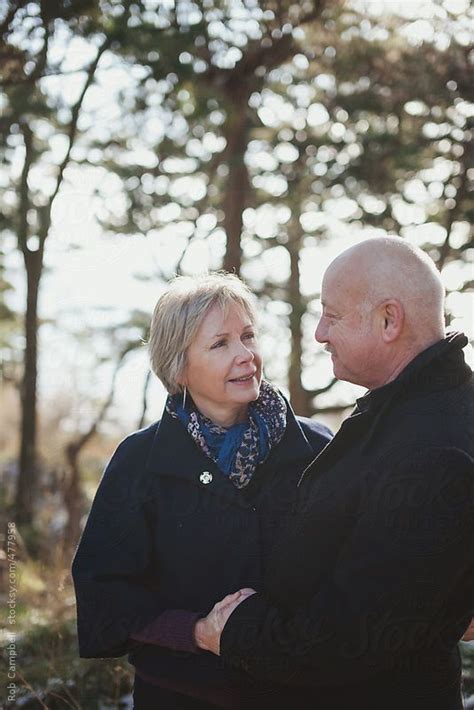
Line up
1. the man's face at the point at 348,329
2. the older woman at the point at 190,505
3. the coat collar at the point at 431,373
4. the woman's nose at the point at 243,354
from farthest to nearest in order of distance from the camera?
the woman's nose at the point at 243,354 → the older woman at the point at 190,505 → the man's face at the point at 348,329 → the coat collar at the point at 431,373

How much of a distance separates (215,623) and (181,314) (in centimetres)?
113

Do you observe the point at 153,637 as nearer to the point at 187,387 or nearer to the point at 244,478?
the point at 244,478

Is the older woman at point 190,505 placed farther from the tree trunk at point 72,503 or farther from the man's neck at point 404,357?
the tree trunk at point 72,503

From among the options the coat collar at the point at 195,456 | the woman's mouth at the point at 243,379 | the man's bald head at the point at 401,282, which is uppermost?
the man's bald head at the point at 401,282

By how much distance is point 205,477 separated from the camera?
285 cm

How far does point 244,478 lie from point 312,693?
0.71 meters

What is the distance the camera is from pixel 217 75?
899 centimetres

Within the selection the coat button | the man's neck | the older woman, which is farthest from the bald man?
the coat button

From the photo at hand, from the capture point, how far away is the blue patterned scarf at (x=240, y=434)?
289 centimetres

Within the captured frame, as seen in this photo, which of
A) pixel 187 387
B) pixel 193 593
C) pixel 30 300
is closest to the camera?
pixel 193 593

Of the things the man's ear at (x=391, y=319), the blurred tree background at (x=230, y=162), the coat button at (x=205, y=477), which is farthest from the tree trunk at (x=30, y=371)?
the man's ear at (x=391, y=319)

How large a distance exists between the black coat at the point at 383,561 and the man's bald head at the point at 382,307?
0.30 ft

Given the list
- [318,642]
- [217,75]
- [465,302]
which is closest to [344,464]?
[318,642]

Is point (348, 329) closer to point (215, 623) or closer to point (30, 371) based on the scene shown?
point (215, 623)
